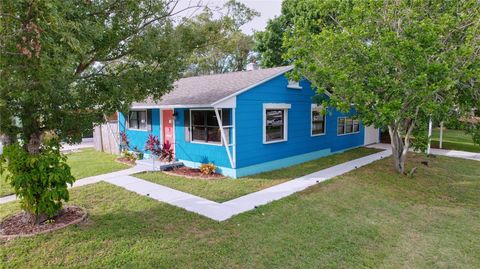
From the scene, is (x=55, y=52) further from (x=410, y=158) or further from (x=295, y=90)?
(x=410, y=158)

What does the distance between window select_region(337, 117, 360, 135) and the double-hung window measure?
158 cm

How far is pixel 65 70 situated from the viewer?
14.2 ft

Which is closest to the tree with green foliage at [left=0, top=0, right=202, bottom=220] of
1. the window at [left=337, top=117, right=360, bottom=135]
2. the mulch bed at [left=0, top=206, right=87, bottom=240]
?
the mulch bed at [left=0, top=206, right=87, bottom=240]

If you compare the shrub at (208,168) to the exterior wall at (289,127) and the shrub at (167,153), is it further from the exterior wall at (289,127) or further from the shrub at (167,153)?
the shrub at (167,153)

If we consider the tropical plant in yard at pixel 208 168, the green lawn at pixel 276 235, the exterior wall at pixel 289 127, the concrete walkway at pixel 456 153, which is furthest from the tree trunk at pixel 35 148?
the concrete walkway at pixel 456 153

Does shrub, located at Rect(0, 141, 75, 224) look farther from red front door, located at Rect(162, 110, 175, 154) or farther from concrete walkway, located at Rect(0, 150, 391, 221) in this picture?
red front door, located at Rect(162, 110, 175, 154)

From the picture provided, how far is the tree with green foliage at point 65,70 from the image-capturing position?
3.90 metres

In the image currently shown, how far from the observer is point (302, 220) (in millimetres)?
5922

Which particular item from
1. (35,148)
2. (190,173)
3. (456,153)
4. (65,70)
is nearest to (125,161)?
(190,173)

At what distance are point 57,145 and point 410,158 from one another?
13.2m

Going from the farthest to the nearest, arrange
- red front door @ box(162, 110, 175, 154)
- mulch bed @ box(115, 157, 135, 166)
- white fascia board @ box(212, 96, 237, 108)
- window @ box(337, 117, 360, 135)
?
window @ box(337, 117, 360, 135) → mulch bed @ box(115, 157, 135, 166) → red front door @ box(162, 110, 175, 154) → white fascia board @ box(212, 96, 237, 108)

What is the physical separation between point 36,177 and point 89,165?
6.35 m

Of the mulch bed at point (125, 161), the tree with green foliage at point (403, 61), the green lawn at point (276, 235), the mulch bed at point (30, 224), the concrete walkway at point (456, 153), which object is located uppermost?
the tree with green foliage at point (403, 61)

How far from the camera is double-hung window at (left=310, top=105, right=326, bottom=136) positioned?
41.1ft
